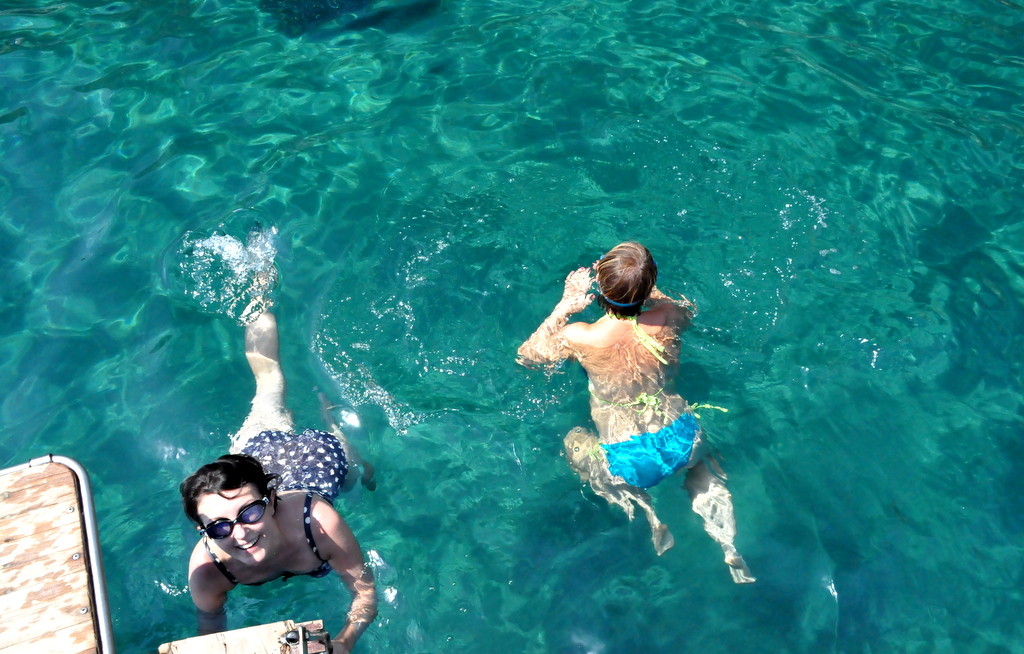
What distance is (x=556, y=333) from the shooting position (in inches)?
202

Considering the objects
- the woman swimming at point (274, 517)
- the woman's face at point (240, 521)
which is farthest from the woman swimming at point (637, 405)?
the woman's face at point (240, 521)

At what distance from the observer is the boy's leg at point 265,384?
5293 mm

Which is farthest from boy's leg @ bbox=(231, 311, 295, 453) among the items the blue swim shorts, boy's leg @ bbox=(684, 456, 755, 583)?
boy's leg @ bbox=(684, 456, 755, 583)

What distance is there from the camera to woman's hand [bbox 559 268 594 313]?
534cm

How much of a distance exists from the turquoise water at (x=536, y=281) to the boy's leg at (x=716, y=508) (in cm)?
14

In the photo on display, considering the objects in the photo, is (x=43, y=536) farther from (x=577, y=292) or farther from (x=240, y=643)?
(x=577, y=292)

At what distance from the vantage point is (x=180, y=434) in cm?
539

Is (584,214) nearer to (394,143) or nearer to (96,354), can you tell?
(394,143)

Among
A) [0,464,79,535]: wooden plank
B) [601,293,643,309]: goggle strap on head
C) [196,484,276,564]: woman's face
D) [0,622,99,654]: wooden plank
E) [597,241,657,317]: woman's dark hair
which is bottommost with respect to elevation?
[0,622,99,654]: wooden plank

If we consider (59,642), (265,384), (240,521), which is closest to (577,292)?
(265,384)

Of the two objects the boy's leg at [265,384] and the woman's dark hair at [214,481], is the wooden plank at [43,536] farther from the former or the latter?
the boy's leg at [265,384]

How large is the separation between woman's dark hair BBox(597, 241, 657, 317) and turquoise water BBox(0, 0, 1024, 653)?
3.50ft

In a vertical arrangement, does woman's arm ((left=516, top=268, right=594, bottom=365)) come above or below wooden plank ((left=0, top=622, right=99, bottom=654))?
below

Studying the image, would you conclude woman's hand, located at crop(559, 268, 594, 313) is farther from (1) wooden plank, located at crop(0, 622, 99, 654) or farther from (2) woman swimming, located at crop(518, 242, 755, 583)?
(1) wooden plank, located at crop(0, 622, 99, 654)
